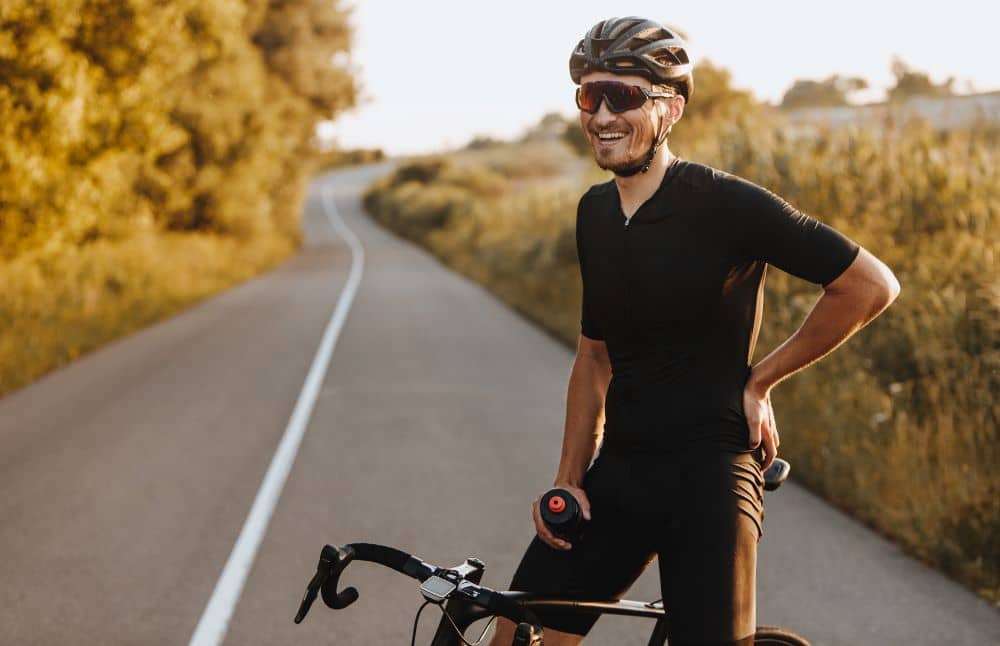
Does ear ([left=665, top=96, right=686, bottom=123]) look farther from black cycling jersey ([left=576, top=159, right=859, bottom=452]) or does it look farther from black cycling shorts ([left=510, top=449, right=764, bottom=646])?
black cycling shorts ([left=510, top=449, right=764, bottom=646])

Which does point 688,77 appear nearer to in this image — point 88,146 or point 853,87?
point 853,87

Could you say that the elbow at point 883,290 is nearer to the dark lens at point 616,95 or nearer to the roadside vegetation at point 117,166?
the dark lens at point 616,95

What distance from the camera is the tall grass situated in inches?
243

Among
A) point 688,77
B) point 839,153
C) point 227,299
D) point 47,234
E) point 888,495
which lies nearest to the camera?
point 688,77

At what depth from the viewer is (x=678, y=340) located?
2420mm

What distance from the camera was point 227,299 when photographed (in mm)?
22156

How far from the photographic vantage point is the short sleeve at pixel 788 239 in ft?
7.52

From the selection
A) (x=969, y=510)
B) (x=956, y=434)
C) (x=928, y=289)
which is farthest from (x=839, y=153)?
(x=969, y=510)

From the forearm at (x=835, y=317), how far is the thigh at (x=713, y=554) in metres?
0.21

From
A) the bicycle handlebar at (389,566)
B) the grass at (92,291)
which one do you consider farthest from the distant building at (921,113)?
the grass at (92,291)

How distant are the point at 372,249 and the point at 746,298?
4179 centimetres

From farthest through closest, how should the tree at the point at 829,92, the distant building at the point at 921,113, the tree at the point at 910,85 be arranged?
the tree at the point at 829,92 < the tree at the point at 910,85 < the distant building at the point at 921,113

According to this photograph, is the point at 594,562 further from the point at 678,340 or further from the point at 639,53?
the point at 639,53

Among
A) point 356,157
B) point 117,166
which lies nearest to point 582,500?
point 117,166
